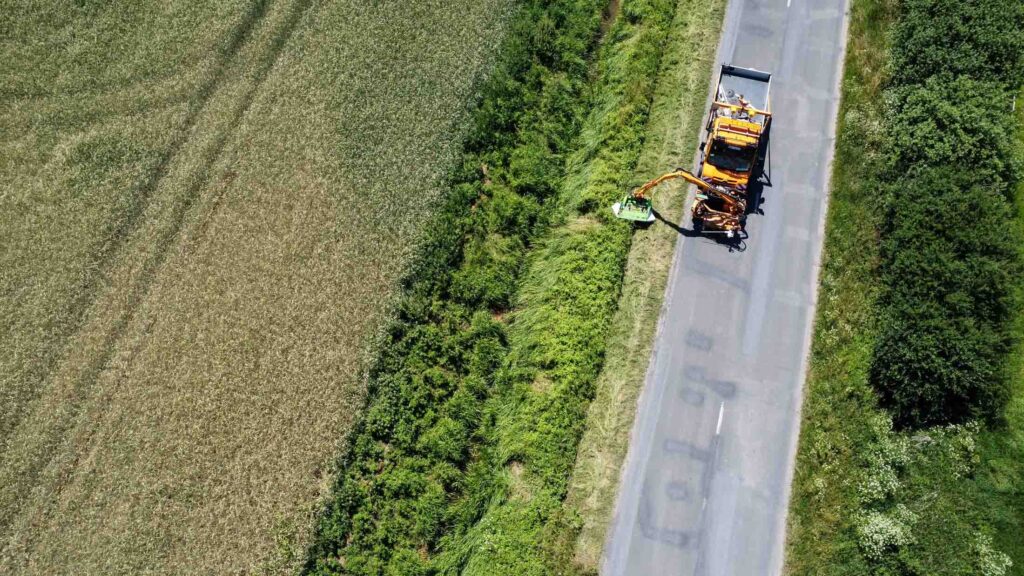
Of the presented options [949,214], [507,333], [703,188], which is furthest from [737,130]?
[507,333]

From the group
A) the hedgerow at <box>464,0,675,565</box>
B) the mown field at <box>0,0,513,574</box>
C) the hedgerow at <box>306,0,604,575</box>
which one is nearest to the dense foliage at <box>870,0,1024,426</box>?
the hedgerow at <box>464,0,675,565</box>

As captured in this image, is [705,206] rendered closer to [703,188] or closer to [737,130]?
[703,188]

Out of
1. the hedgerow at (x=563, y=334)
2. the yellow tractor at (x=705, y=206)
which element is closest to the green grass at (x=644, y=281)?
the hedgerow at (x=563, y=334)

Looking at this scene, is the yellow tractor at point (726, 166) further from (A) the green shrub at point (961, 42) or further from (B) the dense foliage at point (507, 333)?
(A) the green shrub at point (961, 42)

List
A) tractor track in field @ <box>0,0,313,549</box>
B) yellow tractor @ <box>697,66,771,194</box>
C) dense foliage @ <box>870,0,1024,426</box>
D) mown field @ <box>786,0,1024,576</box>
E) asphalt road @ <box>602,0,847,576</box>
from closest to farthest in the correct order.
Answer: mown field @ <box>786,0,1024,576</box>, asphalt road @ <box>602,0,847,576</box>, dense foliage @ <box>870,0,1024,426</box>, tractor track in field @ <box>0,0,313,549</box>, yellow tractor @ <box>697,66,771,194</box>

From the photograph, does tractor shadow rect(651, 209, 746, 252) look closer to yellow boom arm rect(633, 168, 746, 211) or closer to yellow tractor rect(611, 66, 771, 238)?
yellow tractor rect(611, 66, 771, 238)

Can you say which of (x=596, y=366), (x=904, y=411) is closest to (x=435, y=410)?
(x=596, y=366)

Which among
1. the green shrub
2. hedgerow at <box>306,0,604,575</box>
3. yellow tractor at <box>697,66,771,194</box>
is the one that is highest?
the green shrub
